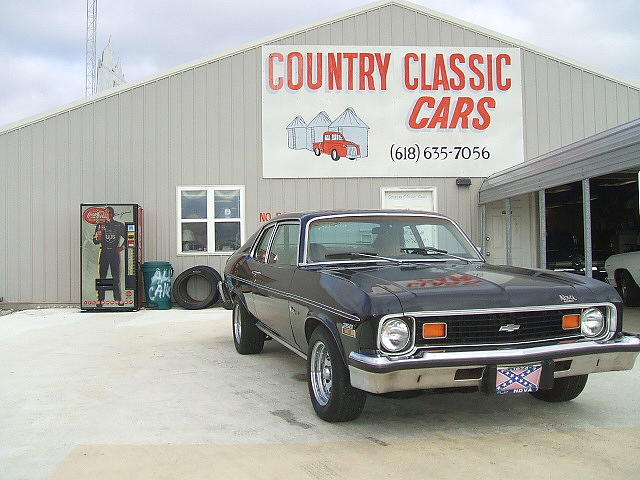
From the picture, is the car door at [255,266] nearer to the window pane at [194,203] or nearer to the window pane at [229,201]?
the window pane at [229,201]

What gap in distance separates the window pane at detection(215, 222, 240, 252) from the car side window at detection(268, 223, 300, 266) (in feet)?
22.3

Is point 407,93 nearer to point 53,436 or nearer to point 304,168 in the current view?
point 304,168

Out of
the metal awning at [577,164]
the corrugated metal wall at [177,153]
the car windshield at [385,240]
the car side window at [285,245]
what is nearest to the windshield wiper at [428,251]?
the car windshield at [385,240]

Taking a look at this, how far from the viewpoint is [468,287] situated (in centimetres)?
384

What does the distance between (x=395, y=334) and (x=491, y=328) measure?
2.06 ft

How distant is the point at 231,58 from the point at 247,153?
2084 millimetres

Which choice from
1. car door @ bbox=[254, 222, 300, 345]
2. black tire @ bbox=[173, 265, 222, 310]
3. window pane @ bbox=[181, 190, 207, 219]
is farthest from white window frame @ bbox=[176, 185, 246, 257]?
car door @ bbox=[254, 222, 300, 345]

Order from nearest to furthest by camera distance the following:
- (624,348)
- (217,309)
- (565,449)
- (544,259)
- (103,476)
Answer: (103,476), (565,449), (624,348), (544,259), (217,309)

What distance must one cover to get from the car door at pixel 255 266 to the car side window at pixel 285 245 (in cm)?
21

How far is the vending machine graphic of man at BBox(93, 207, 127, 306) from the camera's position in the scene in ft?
37.7

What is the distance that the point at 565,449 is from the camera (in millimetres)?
3658

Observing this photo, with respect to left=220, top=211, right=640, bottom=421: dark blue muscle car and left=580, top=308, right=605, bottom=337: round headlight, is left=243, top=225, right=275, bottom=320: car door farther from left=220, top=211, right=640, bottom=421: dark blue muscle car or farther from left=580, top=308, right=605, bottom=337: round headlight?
left=580, top=308, right=605, bottom=337: round headlight

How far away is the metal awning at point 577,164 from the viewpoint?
8039mm

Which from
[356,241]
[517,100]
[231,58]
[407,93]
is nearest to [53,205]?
[231,58]
